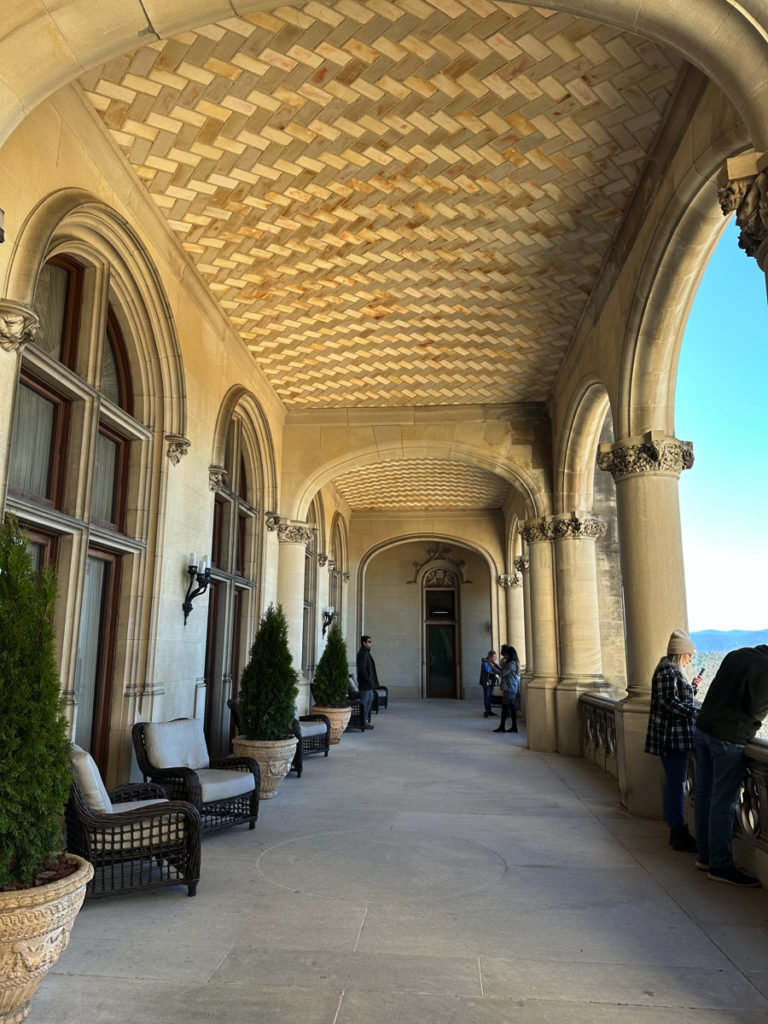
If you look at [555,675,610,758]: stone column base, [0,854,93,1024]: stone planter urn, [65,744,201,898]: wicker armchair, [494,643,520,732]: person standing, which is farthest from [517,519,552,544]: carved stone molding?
[0,854,93,1024]: stone planter urn

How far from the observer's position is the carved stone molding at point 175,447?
6.15m

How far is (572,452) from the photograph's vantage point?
915 cm

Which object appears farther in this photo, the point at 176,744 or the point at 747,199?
the point at 176,744

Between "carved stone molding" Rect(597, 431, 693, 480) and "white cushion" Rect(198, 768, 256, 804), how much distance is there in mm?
3679

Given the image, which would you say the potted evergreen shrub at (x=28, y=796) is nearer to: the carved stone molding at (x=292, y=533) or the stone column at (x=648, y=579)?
the stone column at (x=648, y=579)

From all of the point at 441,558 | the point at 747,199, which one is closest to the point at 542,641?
the point at 747,199

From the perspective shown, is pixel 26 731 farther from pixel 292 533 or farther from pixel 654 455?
pixel 292 533

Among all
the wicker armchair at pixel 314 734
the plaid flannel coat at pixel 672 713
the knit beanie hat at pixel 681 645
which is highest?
the knit beanie hat at pixel 681 645

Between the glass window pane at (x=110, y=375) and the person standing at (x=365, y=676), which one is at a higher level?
the glass window pane at (x=110, y=375)

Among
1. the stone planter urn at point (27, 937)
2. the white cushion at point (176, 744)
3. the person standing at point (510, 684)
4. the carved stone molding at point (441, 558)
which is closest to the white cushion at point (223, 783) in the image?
the white cushion at point (176, 744)

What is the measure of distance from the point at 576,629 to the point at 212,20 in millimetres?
7454

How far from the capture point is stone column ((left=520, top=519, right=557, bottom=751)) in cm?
927

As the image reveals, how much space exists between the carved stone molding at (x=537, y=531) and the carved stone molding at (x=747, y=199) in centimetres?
673

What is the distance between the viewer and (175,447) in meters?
6.18
